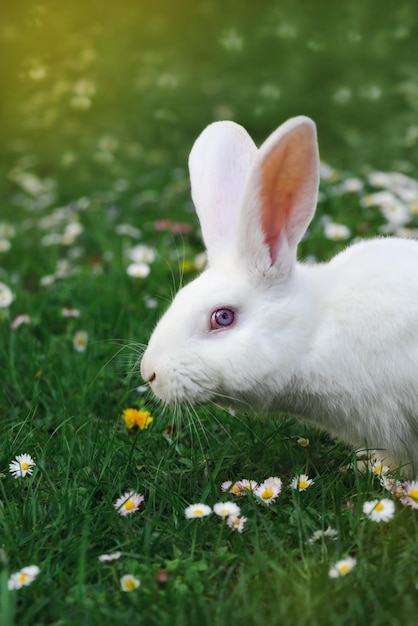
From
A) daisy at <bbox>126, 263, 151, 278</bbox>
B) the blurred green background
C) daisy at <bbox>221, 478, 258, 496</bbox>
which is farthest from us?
the blurred green background

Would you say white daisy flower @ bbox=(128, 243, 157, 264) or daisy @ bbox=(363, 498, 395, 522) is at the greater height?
daisy @ bbox=(363, 498, 395, 522)

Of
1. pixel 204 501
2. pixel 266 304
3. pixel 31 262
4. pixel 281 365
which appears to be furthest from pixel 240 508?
pixel 31 262

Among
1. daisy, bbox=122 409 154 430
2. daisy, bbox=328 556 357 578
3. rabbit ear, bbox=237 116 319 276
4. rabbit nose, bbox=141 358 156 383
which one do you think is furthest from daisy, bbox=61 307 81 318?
daisy, bbox=328 556 357 578

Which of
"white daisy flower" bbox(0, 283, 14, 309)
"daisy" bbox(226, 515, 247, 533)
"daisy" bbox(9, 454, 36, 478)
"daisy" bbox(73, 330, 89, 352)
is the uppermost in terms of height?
"daisy" bbox(226, 515, 247, 533)

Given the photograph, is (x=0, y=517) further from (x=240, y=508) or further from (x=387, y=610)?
(x=387, y=610)

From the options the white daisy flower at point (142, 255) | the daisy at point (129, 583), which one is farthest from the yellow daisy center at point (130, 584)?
the white daisy flower at point (142, 255)

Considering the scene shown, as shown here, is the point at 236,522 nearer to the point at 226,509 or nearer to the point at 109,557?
the point at 226,509

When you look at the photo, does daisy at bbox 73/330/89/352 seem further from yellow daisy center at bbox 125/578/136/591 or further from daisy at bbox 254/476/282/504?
yellow daisy center at bbox 125/578/136/591
